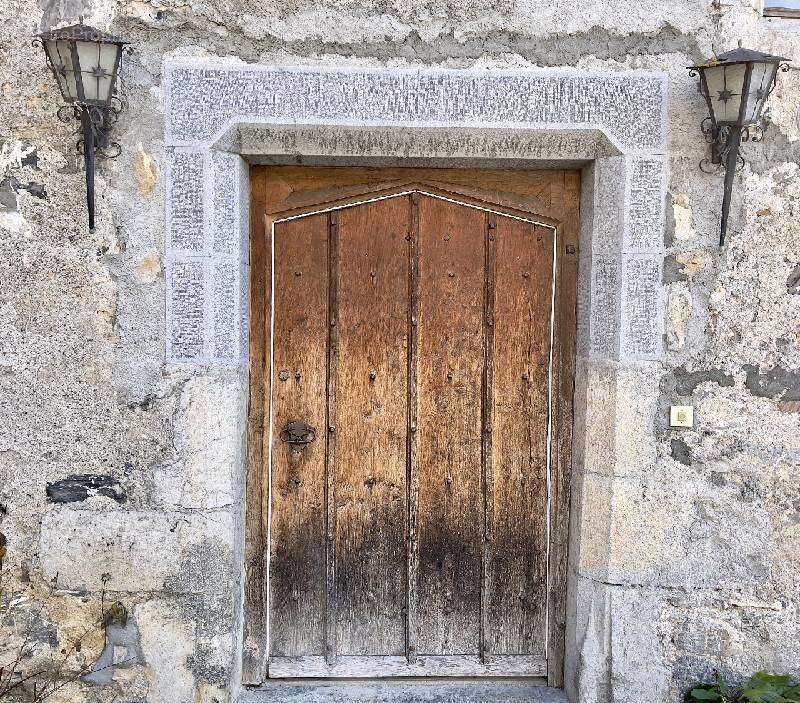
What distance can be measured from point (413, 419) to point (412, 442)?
0.09 meters

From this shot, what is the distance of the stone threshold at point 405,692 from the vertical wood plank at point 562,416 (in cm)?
12

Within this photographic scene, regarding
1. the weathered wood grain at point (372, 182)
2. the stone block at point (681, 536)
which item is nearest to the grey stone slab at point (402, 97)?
the weathered wood grain at point (372, 182)

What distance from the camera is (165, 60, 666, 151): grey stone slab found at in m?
2.26

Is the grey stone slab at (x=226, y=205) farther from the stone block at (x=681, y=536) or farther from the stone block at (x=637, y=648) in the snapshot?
the stone block at (x=637, y=648)

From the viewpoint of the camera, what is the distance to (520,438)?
8.39ft

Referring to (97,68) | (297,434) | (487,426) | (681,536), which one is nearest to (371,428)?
(297,434)

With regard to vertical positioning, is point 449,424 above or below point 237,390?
below

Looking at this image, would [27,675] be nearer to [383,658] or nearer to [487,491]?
[383,658]

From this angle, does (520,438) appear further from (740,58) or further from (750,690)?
(740,58)

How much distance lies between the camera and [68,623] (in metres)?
2.31

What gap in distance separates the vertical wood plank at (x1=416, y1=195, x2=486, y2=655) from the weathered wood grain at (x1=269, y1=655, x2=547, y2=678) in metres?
0.05

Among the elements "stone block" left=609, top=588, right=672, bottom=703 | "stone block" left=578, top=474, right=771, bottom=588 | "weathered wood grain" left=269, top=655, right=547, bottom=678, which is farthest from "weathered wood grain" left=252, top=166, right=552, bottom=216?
"weathered wood grain" left=269, top=655, right=547, bottom=678

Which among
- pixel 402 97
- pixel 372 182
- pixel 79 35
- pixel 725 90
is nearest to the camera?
pixel 79 35

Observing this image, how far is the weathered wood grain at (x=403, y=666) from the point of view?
2.55m
